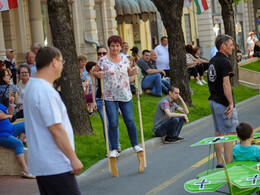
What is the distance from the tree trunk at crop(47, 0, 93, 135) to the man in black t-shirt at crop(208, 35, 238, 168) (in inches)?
175

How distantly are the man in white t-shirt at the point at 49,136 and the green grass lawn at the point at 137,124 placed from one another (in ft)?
17.3

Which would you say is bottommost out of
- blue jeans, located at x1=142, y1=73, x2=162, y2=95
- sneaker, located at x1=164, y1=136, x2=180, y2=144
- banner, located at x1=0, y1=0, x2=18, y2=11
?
sneaker, located at x1=164, y1=136, x2=180, y2=144

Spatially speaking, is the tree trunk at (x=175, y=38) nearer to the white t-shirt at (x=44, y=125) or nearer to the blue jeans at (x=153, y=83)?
the blue jeans at (x=153, y=83)

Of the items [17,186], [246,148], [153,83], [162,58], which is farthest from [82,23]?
[246,148]

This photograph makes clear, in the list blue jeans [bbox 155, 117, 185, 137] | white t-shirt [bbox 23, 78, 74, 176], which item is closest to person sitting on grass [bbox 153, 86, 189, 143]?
blue jeans [bbox 155, 117, 185, 137]

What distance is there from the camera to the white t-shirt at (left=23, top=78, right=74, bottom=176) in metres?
5.03

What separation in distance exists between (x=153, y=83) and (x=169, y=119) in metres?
6.65

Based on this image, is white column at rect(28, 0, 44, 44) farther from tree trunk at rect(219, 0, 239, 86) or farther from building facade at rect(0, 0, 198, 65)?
tree trunk at rect(219, 0, 239, 86)

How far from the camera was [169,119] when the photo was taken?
12.7m

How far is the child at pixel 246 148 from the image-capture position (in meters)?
7.08

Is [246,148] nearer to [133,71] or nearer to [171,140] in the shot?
[133,71]

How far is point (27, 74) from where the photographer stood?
13.2 m

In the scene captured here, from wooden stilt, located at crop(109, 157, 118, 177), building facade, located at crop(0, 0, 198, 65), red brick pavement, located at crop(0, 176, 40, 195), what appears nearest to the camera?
red brick pavement, located at crop(0, 176, 40, 195)

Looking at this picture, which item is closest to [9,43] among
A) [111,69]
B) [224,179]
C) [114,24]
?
[114,24]
